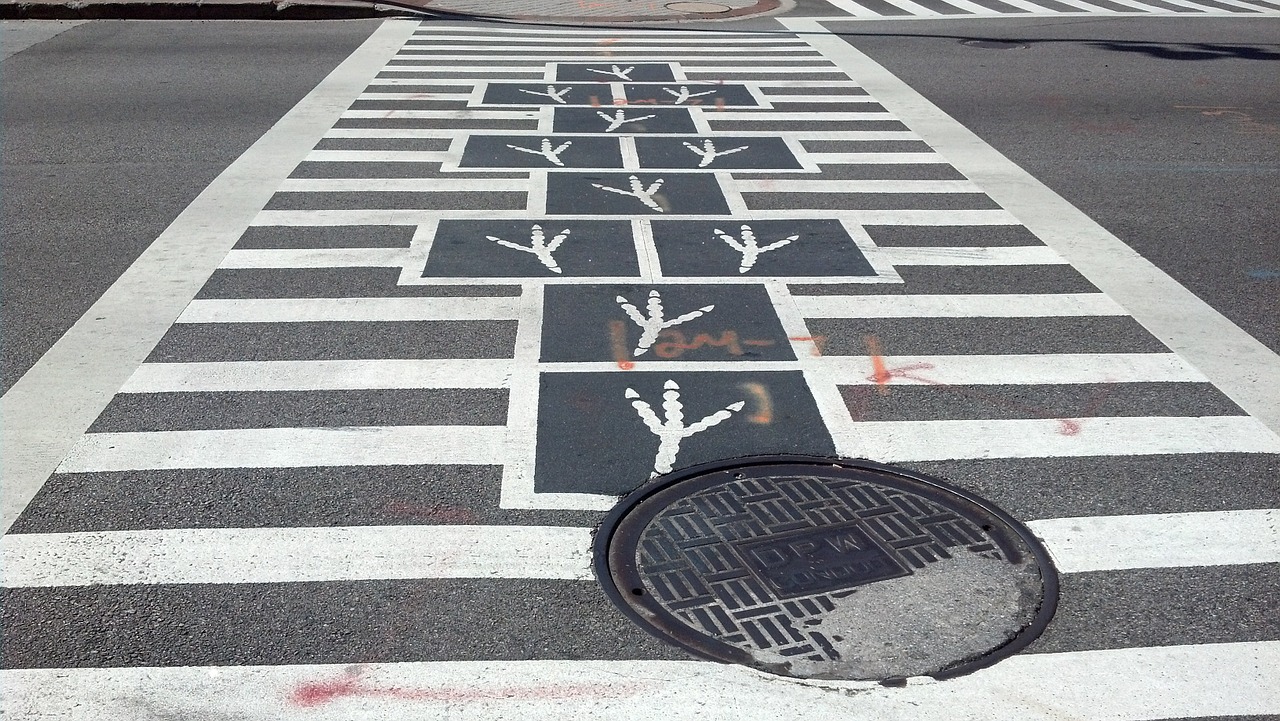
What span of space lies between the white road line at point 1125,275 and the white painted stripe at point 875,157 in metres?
0.19

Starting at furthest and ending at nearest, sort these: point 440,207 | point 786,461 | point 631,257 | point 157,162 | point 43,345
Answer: point 157,162, point 440,207, point 631,257, point 43,345, point 786,461

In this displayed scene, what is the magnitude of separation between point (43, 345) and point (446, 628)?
349cm

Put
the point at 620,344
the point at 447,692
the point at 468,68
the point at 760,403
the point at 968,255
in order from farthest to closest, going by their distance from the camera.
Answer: the point at 468,68
the point at 968,255
the point at 620,344
the point at 760,403
the point at 447,692

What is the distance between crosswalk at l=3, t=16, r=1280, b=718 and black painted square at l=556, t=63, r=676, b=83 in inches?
154

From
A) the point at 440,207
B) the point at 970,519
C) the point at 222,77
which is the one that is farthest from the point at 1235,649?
the point at 222,77

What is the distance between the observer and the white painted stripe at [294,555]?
4473 mm

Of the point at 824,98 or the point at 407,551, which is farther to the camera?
the point at 824,98

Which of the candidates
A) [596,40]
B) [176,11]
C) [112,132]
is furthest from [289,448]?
[176,11]

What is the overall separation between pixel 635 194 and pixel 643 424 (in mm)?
3977

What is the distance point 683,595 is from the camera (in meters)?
4.37

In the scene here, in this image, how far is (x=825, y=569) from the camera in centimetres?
450

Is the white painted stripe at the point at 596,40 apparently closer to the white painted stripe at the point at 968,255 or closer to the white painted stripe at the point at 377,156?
the white painted stripe at the point at 377,156

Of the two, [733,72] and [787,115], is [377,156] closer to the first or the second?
[787,115]

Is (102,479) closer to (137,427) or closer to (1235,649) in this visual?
(137,427)
